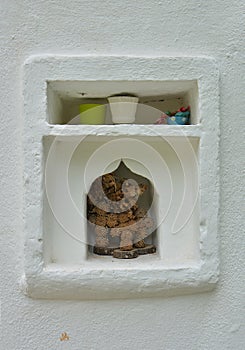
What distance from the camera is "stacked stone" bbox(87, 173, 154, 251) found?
1409 mm

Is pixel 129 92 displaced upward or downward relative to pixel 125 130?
upward

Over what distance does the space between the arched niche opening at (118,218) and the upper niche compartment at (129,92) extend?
207mm

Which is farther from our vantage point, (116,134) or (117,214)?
(117,214)

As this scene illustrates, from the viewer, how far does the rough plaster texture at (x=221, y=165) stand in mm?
1270

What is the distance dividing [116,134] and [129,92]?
0.56ft

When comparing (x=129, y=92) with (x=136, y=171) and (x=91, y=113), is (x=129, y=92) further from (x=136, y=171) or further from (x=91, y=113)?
(x=136, y=171)

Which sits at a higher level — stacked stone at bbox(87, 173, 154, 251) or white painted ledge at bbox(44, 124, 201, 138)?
white painted ledge at bbox(44, 124, 201, 138)

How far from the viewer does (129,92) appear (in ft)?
4.43

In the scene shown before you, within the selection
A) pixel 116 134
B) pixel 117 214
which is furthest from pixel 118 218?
pixel 116 134

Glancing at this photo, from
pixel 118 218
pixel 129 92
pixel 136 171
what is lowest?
pixel 118 218

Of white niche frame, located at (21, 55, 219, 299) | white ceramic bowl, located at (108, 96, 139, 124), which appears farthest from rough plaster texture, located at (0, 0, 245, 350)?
white ceramic bowl, located at (108, 96, 139, 124)

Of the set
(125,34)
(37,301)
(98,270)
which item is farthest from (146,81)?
(37,301)

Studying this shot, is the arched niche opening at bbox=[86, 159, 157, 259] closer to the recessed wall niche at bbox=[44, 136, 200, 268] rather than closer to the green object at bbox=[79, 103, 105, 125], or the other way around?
the recessed wall niche at bbox=[44, 136, 200, 268]

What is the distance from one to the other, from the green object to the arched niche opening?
17 cm
